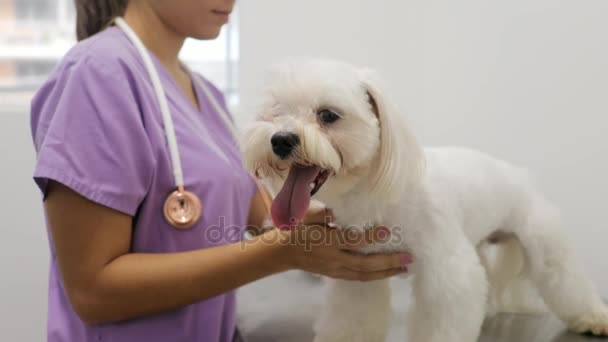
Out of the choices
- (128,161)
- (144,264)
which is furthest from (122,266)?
(128,161)

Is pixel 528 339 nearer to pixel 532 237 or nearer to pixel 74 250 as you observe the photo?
pixel 532 237

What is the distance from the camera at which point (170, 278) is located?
82cm

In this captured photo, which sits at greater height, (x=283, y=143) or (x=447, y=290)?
(x=283, y=143)

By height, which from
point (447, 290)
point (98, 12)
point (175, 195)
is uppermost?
point (98, 12)

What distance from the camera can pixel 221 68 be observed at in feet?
6.24

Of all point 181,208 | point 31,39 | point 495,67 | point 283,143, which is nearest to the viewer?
point 283,143

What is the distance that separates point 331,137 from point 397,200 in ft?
0.46

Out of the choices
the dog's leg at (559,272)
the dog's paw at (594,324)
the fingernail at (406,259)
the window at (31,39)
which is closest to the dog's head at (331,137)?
the fingernail at (406,259)

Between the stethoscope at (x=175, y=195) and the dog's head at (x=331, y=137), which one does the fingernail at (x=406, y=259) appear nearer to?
the dog's head at (x=331, y=137)

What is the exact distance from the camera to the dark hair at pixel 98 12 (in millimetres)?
979

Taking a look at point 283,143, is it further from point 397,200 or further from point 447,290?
point 447,290

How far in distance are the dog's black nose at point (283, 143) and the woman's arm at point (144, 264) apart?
0.15m

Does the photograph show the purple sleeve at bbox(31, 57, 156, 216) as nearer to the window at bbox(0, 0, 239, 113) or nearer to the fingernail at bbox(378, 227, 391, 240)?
the fingernail at bbox(378, 227, 391, 240)

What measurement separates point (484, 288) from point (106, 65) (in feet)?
2.15
